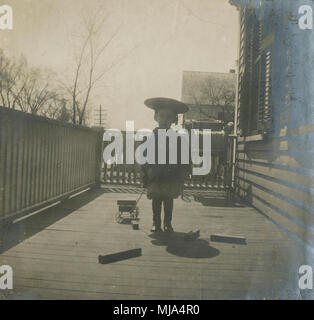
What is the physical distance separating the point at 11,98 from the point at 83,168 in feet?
26.3

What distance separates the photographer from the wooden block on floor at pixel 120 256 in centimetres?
279

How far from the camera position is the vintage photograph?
2525 mm

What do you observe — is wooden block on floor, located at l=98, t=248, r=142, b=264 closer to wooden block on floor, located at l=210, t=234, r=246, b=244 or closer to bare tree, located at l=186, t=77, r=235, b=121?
wooden block on floor, located at l=210, t=234, r=246, b=244

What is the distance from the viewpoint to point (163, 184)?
3672 millimetres

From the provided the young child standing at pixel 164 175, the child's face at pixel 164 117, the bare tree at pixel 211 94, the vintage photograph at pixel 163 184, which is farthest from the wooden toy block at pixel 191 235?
the bare tree at pixel 211 94

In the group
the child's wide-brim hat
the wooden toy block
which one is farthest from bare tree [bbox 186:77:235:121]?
the wooden toy block

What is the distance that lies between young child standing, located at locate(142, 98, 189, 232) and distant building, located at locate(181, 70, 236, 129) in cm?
1437

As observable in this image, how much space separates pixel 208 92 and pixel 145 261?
19416 mm

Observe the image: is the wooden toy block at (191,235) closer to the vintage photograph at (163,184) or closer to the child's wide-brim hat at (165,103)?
the vintage photograph at (163,184)

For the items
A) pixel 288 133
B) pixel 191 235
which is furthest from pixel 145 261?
pixel 288 133

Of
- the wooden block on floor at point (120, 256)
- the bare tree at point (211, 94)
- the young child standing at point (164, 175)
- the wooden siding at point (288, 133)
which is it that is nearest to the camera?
the wooden block on floor at point (120, 256)

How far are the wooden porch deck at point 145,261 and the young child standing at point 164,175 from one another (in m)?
0.36

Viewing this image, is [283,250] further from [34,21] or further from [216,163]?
[216,163]
